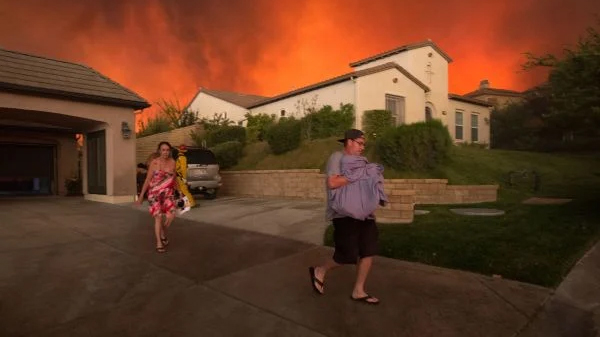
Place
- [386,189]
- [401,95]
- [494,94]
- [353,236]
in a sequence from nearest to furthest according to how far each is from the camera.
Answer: [353,236], [386,189], [401,95], [494,94]

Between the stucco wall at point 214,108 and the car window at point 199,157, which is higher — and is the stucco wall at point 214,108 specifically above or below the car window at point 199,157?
above

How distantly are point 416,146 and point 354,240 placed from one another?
8793 millimetres

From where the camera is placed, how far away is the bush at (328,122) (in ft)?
59.6

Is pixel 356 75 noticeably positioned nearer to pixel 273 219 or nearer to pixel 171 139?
pixel 171 139

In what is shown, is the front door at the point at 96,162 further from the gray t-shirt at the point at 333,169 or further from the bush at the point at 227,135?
the gray t-shirt at the point at 333,169

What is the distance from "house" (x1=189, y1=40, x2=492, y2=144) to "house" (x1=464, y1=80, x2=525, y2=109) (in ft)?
44.4

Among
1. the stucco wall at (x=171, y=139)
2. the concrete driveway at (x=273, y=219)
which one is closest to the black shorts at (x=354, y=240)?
the concrete driveway at (x=273, y=219)

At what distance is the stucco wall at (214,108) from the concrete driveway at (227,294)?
20.1 meters

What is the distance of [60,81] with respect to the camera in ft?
42.3

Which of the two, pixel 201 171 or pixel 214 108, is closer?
pixel 201 171

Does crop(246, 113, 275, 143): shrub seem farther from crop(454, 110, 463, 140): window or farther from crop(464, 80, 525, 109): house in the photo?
crop(464, 80, 525, 109): house

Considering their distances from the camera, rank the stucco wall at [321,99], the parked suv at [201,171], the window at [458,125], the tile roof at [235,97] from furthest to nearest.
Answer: the tile roof at [235,97] < the window at [458,125] < the stucco wall at [321,99] < the parked suv at [201,171]

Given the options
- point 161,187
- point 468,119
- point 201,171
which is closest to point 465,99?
point 468,119

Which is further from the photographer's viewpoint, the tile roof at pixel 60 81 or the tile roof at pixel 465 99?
the tile roof at pixel 465 99
